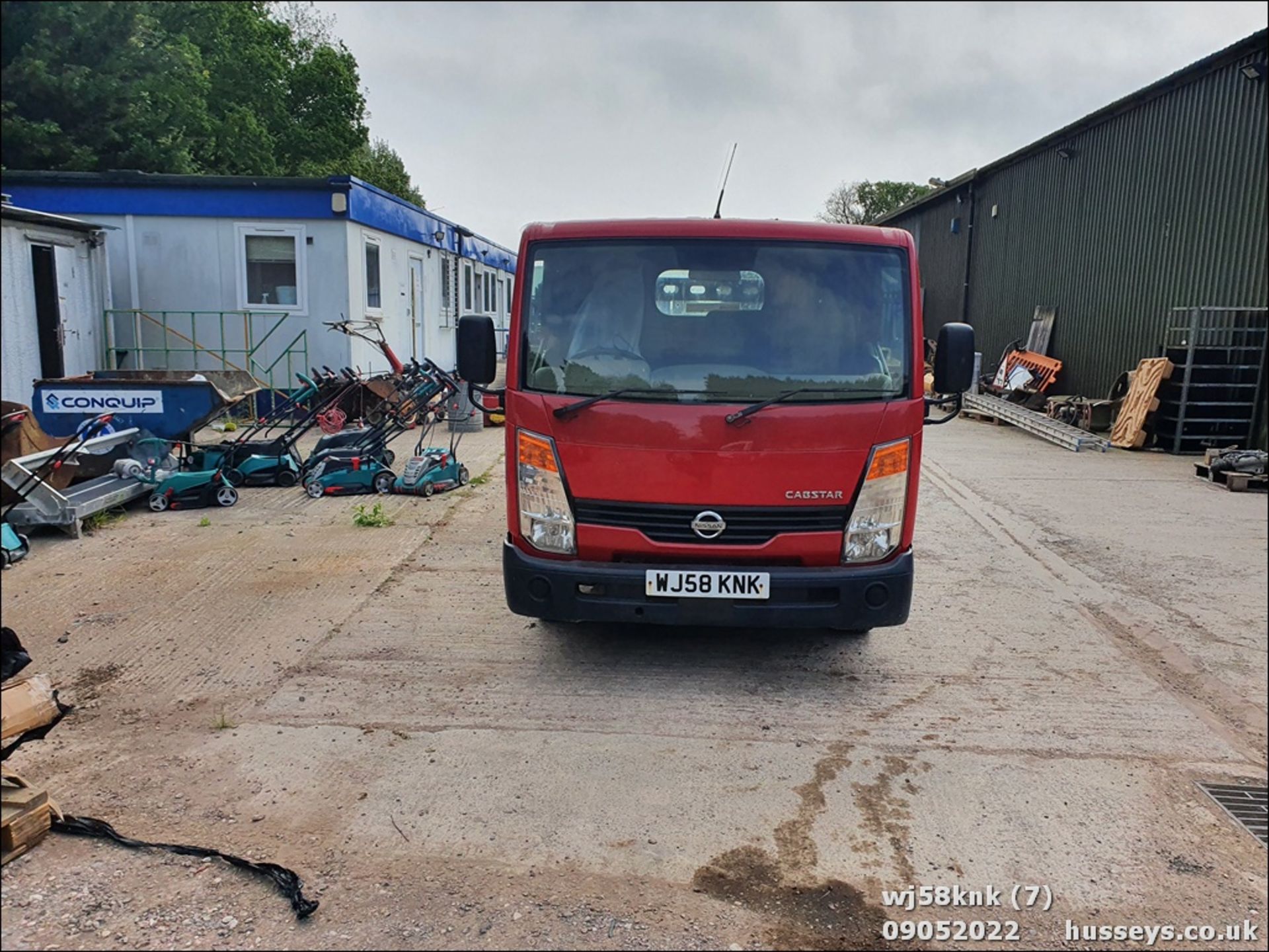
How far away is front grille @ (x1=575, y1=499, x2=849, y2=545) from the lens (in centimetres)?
433

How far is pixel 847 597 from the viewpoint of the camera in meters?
4.36

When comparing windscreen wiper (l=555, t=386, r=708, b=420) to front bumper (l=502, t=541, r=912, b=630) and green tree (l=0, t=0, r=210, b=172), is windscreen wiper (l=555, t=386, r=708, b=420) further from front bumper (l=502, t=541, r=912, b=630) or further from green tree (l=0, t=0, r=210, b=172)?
green tree (l=0, t=0, r=210, b=172)

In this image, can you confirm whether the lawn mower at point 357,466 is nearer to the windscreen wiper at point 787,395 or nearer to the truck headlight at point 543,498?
the truck headlight at point 543,498

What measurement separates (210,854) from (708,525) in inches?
95.7

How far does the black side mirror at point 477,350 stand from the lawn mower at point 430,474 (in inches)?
180

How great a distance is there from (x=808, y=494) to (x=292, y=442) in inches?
268

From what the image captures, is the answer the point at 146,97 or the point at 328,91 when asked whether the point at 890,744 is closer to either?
the point at 146,97

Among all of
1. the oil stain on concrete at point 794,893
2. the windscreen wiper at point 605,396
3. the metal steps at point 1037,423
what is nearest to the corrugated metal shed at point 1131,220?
the metal steps at point 1037,423

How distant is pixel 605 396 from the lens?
4418 mm

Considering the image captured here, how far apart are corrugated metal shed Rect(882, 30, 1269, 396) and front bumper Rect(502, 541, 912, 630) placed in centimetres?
989

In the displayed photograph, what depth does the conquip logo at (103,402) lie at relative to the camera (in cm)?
816

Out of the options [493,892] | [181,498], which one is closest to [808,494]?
[493,892]

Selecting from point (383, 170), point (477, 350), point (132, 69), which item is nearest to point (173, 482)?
point (477, 350)

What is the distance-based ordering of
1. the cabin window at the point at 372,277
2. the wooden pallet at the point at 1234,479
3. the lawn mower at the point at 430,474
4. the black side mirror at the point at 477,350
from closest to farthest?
the black side mirror at the point at 477,350 < the lawn mower at the point at 430,474 < the wooden pallet at the point at 1234,479 < the cabin window at the point at 372,277
